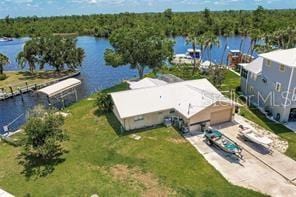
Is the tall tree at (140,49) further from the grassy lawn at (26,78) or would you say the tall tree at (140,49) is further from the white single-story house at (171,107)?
the grassy lawn at (26,78)

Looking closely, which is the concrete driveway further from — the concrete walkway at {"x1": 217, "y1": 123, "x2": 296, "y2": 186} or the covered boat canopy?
the covered boat canopy

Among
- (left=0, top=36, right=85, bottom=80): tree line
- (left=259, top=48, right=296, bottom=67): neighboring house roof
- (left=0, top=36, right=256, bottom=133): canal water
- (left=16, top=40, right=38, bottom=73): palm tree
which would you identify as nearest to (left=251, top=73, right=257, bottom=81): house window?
(left=259, top=48, right=296, bottom=67): neighboring house roof

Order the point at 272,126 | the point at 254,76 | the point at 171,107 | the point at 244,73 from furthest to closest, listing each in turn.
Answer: the point at 244,73 → the point at 254,76 → the point at 171,107 → the point at 272,126

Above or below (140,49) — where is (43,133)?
below

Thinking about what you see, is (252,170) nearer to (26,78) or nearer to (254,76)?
(254,76)

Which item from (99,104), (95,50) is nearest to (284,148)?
(99,104)

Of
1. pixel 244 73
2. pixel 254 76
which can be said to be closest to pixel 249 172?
pixel 254 76
